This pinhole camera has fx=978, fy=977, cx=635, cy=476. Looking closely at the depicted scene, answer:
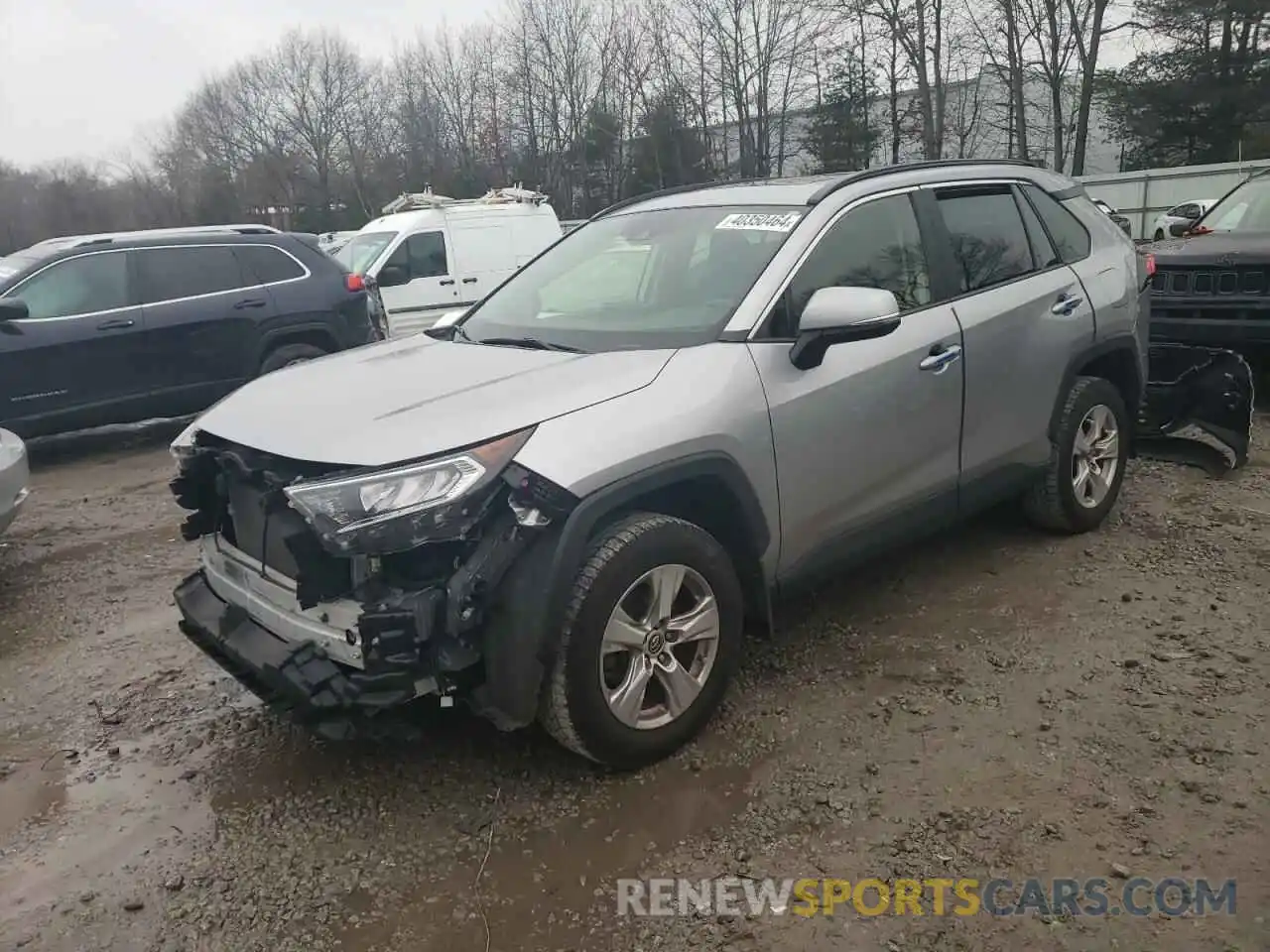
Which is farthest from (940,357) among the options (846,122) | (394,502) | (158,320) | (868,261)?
(846,122)

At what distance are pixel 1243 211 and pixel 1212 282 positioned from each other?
1.44 metres

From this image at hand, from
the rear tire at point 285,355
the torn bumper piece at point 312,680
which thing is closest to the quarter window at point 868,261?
the torn bumper piece at point 312,680

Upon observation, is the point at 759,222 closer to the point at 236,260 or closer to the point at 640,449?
the point at 640,449

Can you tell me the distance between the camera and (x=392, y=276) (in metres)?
12.5

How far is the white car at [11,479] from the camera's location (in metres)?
4.86

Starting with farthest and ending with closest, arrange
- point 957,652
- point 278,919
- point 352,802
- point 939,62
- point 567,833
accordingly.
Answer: point 939,62 → point 957,652 → point 352,802 → point 567,833 → point 278,919

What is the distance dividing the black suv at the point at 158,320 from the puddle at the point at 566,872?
21.3 ft

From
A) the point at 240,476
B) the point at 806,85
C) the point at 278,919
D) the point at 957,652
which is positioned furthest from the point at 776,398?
the point at 806,85

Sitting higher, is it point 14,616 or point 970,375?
point 970,375

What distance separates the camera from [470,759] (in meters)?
3.23

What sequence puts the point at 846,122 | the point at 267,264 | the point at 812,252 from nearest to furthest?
the point at 812,252
the point at 267,264
the point at 846,122

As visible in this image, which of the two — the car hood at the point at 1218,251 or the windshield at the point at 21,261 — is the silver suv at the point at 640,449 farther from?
the windshield at the point at 21,261

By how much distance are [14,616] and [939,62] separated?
37.8 meters

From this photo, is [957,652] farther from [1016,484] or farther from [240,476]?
[240,476]
